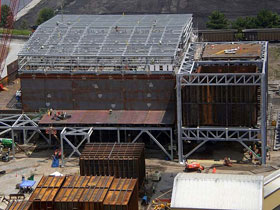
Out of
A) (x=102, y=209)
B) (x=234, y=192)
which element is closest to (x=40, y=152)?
(x=102, y=209)

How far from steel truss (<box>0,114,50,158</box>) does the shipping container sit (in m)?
13.5

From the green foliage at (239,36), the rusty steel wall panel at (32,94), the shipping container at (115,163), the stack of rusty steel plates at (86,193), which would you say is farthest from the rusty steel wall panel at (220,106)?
the green foliage at (239,36)

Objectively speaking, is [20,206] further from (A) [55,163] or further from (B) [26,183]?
(A) [55,163]

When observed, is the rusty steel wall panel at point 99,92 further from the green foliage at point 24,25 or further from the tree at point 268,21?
the green foliage at point 24,25

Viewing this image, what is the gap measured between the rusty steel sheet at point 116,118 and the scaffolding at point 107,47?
15.9 ft

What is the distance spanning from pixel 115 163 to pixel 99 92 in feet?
52.7

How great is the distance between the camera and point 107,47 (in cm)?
8756

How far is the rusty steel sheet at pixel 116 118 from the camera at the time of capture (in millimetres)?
82250

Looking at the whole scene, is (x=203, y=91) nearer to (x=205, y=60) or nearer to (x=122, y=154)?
(x=205, y=60)

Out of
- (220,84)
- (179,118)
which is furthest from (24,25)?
(220,84)

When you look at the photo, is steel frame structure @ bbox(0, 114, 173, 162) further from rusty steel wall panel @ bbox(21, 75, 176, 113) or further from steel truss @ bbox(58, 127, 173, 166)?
rusty steel wall panel @ bbox(21, 75, 176, 113)

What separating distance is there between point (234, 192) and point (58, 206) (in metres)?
15.0

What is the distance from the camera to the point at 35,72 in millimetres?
86438

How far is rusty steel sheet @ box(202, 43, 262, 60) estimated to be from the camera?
8400 cm
